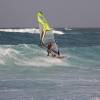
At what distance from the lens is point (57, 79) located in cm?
2127

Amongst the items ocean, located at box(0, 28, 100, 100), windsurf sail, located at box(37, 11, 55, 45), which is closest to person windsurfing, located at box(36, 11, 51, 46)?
windsurf sail, located at box(37, 11, 55, 45)

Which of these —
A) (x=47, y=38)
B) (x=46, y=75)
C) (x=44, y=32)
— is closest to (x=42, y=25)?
(x=44, y=32)

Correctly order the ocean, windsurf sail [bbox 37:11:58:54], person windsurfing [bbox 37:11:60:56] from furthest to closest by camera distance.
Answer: windsurf sail [bbox 37:11:58:54], person windsurfing [bbox 37:11:60:56], the ocean

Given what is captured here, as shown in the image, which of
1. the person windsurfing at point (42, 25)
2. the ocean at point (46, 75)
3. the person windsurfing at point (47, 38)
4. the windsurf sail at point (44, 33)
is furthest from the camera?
the person windsurfing at point (42, 25)

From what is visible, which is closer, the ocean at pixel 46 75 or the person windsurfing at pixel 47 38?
the ocean at pixel 46 75

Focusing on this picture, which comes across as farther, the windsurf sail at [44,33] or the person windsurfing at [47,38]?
the windsurf sail at [44,33]

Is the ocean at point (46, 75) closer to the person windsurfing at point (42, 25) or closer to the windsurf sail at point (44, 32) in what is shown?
the windsurf sail at point (44, 32)

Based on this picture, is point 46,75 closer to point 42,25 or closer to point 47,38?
point 47,38

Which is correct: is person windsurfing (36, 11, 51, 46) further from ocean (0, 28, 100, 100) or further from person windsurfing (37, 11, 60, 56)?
ocean (0, 28, 100, 100)

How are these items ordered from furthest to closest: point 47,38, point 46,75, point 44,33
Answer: point 44,33 < point 47,38 < point 46,75

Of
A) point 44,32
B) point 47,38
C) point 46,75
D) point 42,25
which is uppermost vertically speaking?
point 42,25

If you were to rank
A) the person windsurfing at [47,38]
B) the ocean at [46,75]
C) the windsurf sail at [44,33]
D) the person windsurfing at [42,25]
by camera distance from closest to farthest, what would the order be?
the ocean at [46,75] → the person windsurfing at [47,38] → the windsurf sail at [44,33] → the person windsurfing at [42,25]

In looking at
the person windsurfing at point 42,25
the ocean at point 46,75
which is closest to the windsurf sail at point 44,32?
the person windsurfing at point 42,25

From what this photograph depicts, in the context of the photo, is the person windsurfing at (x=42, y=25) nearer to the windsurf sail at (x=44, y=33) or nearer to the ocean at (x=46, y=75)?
the windsurf sail at (x=44, y=33)
